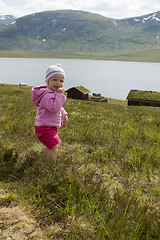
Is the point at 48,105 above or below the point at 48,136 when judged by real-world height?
above

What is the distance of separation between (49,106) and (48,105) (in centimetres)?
3

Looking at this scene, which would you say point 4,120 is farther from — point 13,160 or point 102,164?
point 102,164

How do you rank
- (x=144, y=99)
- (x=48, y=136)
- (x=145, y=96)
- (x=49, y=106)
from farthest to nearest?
(x=145, y=96)
(x=144, y=99)
(x=48, y=136)
(x=49, y=106)

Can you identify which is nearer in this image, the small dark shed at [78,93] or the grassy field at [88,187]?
the grassy field at [88,187]

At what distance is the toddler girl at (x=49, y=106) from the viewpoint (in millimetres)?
3887

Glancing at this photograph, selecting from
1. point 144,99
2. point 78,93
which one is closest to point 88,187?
point 144,99

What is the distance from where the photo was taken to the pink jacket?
3.83 meters

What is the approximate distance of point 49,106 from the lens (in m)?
3.82

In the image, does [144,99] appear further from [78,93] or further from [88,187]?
[88,187]

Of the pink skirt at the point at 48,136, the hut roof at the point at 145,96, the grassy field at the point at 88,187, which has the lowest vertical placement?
the grassy field at the point at 88,187

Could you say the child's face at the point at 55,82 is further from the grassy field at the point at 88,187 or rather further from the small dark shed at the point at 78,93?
the small dark shed at the point at 78,93

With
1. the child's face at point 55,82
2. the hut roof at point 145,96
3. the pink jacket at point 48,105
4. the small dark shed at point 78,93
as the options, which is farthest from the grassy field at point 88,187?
the small dark shed at point 78,93

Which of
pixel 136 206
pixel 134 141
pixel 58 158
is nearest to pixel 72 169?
pixel 58 158

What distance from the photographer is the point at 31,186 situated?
3059 mm
